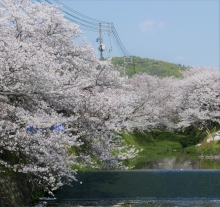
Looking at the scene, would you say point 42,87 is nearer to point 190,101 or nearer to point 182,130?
point 190,101

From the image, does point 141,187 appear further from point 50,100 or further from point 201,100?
point 201,100

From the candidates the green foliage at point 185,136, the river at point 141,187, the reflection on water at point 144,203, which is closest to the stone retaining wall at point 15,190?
the reflection on water at point 144,203

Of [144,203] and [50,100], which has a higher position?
[50,100]

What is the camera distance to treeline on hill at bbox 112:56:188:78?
88.9 meters

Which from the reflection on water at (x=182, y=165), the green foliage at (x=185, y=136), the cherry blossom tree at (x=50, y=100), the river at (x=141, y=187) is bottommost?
the reflection on water at (x=182, y=165)

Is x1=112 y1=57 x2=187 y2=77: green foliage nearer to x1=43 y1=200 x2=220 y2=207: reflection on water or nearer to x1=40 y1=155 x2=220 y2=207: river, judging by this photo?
x1=40 y1=155 x2=220 y2=207: river

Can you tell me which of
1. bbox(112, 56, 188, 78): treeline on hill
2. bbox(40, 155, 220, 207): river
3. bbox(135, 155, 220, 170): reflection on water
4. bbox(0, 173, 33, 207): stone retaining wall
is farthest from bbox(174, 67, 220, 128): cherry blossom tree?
bbox(112, 56, 188, 78): treeline on hill

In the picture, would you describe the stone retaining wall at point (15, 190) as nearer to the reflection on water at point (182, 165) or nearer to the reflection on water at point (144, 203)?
the reflection on water at point (144, 203)

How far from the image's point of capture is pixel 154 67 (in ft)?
323

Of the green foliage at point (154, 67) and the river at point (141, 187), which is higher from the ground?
the green foliage at point (154, 67)

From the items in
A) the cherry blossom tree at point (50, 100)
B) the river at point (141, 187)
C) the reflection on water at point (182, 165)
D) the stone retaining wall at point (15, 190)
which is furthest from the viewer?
the reflection on water at point (182, 165)

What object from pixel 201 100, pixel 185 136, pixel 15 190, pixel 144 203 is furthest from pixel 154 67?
pixel 15 190

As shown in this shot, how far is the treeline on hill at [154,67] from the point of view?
3499 inches

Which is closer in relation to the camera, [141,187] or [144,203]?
[144,203]
